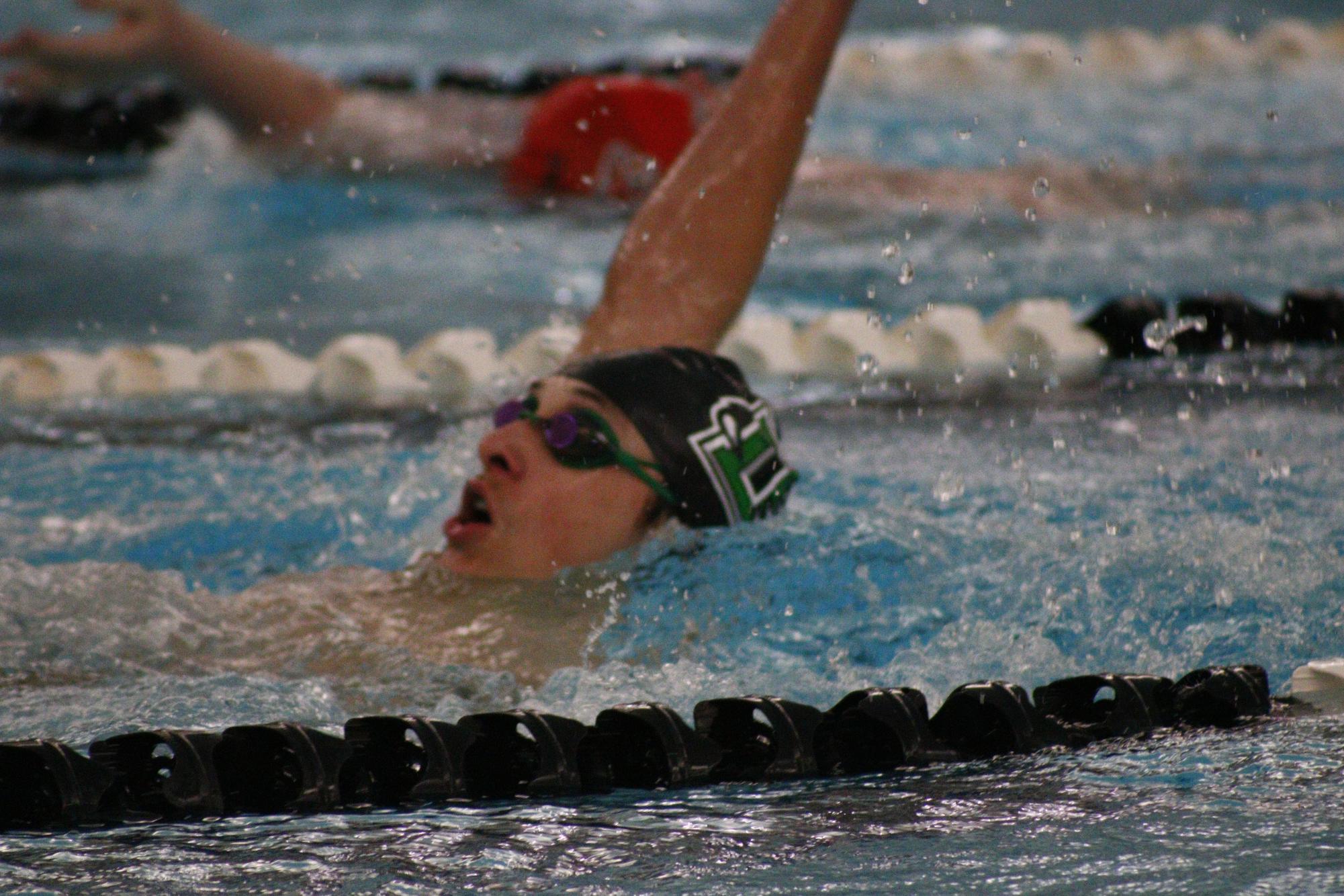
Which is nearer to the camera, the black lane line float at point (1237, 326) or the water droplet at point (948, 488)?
the water droplet at point (948, 488)

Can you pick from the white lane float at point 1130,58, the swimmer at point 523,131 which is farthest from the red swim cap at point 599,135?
the white lane float at point 1130,58

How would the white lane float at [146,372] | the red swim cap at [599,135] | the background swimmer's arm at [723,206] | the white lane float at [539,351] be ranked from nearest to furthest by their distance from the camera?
the background swimmer's arm at [723,206] → the white lane float at [539,351] → the white lane float at [146,372] → the red swim cap at [599,135]

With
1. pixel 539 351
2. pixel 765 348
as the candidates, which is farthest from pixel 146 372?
pixel 765 348

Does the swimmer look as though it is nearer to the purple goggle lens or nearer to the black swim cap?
the black swim cap

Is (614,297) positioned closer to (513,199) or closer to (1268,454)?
(1268,454)

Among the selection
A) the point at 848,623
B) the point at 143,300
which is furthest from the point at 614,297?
the point at 143,300

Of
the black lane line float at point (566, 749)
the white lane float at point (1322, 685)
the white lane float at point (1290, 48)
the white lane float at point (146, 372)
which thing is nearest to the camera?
the black lane line float at point (566, 749)

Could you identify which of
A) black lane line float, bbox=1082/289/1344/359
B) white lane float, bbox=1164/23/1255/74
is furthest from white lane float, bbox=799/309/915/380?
white lane float, bbox=1164/23/1255/74

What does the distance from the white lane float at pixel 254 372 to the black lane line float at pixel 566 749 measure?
98.8 inches

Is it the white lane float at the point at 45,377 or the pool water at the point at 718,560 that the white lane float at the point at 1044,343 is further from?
the white lane float at the point at 45,377

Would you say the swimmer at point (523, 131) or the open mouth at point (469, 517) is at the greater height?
the swimmer at point (523, 131)

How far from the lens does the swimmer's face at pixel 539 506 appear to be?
2111 mm

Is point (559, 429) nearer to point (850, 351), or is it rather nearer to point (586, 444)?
point (586, 444)

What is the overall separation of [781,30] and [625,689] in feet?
3.90
